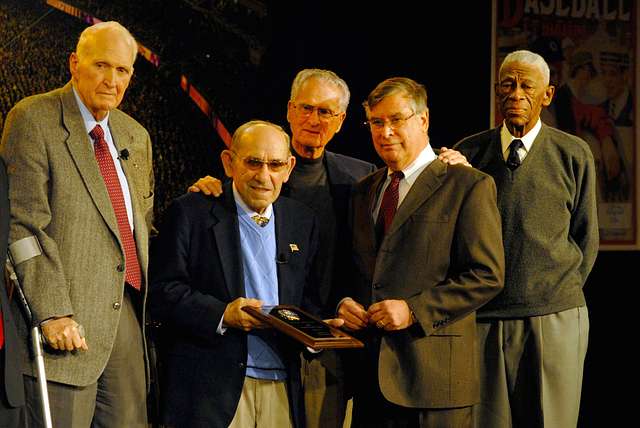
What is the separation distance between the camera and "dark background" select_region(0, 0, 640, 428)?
196 inches

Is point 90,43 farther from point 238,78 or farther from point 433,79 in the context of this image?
point 433,79

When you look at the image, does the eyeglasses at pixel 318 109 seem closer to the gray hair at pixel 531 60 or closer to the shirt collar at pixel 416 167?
the shirt collar at pixel 416 167

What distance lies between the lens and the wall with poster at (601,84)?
18.7 feet

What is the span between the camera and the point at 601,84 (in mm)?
5809

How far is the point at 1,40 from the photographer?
15.3 ft

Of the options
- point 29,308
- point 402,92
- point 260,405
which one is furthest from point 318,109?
point 29,308

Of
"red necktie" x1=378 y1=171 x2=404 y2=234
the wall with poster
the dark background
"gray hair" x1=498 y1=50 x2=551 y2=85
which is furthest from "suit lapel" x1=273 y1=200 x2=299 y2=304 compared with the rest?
the wall with poster

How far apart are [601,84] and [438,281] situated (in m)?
2.90

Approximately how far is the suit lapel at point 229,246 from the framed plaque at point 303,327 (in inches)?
5.6

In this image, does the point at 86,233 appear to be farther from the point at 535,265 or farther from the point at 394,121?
the point at 535,265

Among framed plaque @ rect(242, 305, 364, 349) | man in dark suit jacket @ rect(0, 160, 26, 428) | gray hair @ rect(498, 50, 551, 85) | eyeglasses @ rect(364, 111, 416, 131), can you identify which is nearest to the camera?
man in dark suit jacket @ rect(0, 160, 26, 428)

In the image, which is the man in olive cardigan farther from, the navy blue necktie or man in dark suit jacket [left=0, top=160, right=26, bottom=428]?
man in dark suit jacket [left=0, top=160, right=26, bottom=428]

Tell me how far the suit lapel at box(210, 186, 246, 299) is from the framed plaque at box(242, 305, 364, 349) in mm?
142

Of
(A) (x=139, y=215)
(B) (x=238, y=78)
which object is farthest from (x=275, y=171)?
(B) (x=238, y=78)
